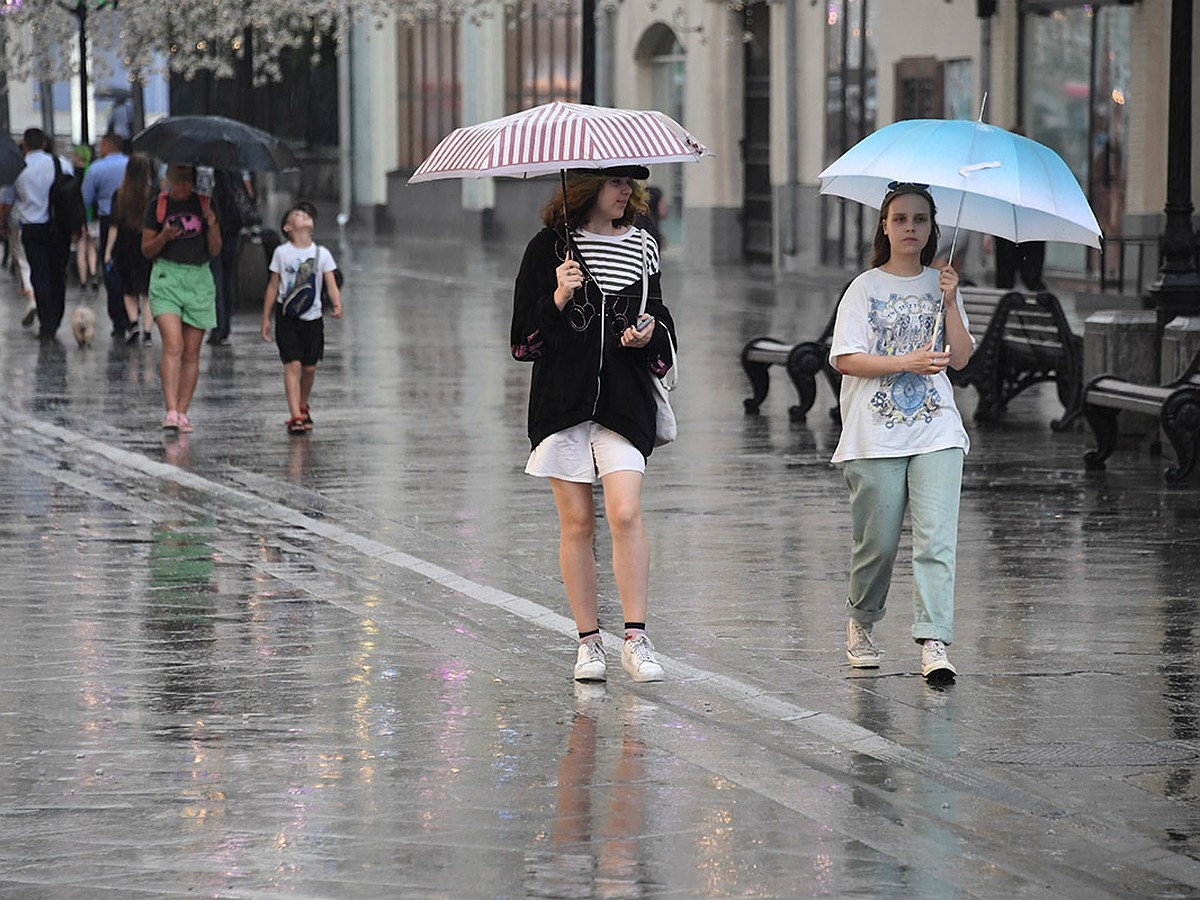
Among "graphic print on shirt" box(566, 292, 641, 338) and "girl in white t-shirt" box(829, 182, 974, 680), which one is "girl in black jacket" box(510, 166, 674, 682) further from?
"girl in white t-shirt" box(829, 182, 974, 680)

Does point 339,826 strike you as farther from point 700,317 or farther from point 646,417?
point 700,317

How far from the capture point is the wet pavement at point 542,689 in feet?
19.0

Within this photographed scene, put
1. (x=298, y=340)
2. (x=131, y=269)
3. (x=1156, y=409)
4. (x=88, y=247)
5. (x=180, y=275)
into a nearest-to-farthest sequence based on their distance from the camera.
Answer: (x=1156, y=409) → (x=180, y=275) → (x=298, y=340) → (x=131, y=269) → (x=88, y=247)

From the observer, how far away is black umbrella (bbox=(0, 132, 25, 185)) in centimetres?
1959

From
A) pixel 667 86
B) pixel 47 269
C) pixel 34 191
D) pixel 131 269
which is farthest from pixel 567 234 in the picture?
pixel 667 86

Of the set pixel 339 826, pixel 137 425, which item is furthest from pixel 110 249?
pixel 339 826

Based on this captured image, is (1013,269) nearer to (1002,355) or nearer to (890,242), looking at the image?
(1002,355)

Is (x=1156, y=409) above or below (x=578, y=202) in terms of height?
below

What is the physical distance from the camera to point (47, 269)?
21.6 m

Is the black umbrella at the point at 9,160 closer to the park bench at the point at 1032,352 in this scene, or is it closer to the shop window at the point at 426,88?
the park bench at the point at 1032,352

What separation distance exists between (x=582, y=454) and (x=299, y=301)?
730 cm

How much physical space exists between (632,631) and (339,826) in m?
1.94

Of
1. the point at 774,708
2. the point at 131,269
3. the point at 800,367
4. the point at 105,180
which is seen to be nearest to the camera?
the point at 774,708

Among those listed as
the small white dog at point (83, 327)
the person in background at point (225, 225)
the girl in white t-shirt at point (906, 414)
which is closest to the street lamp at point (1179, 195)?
the girl in white t-shirt at point (906, 414)
